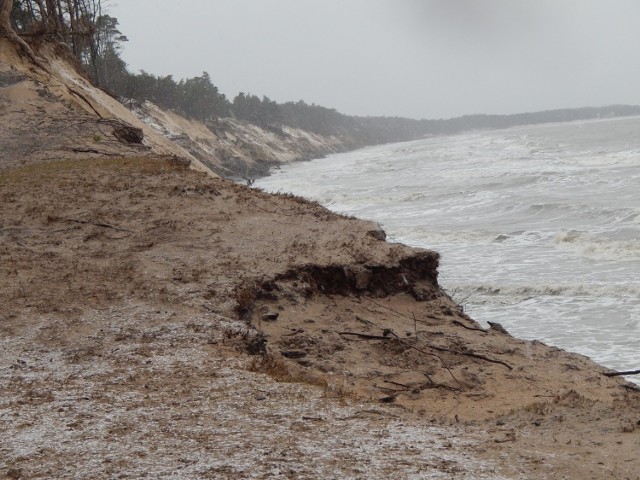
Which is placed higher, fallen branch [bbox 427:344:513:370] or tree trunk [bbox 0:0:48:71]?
tree trunk [bbox 0:0:48:71]

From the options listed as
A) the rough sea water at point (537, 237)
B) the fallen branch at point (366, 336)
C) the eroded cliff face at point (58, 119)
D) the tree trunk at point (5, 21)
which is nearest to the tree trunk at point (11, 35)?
the tree trunk at point (5, 21)

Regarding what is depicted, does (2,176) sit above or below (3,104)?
below

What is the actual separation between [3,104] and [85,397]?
14.1 meters

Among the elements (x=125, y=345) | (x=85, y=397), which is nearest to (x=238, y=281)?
(x=125, y=345)

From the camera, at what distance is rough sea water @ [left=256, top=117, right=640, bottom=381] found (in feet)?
38.7

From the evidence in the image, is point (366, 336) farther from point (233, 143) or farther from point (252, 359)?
point (233, 143)

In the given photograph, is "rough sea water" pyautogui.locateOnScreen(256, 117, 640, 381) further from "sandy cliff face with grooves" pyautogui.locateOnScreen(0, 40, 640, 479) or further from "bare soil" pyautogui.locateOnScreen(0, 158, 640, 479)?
"sandy cliff face with grooves" pyautogui.locateOnScreen(0, 40, 640, 479)

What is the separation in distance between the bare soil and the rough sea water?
319 cm

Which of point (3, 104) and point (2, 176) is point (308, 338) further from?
point (3, 104)

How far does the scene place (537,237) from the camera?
19297 mm

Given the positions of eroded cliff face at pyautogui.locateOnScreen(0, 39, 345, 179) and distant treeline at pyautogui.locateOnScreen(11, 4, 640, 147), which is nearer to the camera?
eroded cliff face at pyautogui.locateOnScreen(0, 39, 345, 179)

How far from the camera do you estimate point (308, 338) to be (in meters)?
7.41

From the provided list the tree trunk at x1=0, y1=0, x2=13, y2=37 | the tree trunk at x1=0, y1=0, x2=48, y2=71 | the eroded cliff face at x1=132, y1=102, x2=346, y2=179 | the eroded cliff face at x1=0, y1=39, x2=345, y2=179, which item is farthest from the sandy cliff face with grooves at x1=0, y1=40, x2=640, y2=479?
the eroded cliff face at x1=132, y1=102, x2=346, y2=179

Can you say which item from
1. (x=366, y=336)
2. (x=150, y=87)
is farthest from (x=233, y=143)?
(x=366, y=336)
